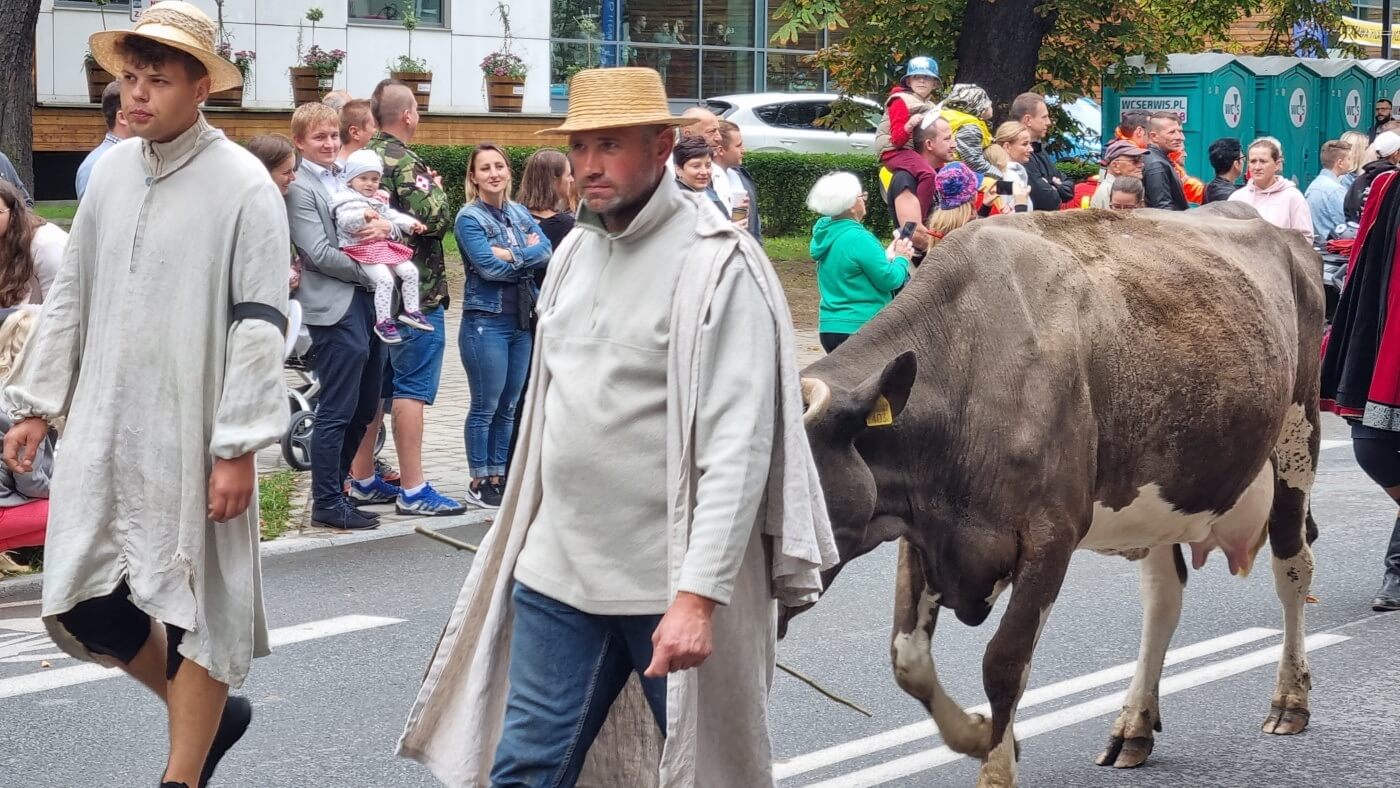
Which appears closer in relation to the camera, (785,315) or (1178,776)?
(785,315)

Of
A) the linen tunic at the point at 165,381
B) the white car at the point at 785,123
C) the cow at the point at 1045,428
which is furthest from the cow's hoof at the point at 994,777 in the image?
the white car at the point at 785,123

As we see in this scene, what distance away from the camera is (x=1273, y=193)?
14.3 metres

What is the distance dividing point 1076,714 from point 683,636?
318 centimetres

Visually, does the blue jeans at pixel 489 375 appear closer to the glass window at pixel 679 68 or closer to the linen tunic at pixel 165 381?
the linen tunic at pixel 165 381

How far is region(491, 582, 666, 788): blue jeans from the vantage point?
3732 millimetres

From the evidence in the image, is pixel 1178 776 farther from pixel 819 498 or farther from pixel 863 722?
pixel 819 498

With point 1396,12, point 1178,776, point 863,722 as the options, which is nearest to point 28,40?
point 863,722

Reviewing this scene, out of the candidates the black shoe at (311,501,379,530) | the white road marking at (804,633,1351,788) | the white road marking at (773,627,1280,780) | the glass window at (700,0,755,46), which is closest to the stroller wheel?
the black shoe at (311,501,379,530)

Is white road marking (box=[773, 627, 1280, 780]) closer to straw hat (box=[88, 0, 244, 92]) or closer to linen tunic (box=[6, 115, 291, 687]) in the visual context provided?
linen tunic (box=[6, 115, 291, 687])

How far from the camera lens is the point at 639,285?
12.3 ft

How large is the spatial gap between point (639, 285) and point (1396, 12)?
4790 centimetres

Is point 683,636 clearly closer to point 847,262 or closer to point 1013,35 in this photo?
point 847,262

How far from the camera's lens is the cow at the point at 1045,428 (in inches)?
207

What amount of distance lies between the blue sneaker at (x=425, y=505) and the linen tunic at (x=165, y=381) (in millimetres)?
5107
